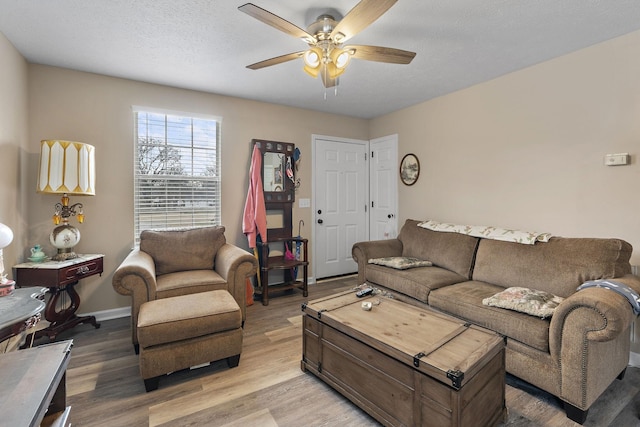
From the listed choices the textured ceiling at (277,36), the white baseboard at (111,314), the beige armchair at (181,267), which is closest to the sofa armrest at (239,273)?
the beige armchair at (181,267)

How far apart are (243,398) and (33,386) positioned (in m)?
1.13

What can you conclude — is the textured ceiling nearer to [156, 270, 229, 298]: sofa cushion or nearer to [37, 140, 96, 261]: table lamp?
[37, 140, 96, 261]: table lamp

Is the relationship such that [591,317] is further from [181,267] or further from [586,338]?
[181,267]

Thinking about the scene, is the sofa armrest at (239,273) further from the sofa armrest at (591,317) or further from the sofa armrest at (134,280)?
the sofa armrest at (591,317)

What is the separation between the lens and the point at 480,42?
7.80 ft

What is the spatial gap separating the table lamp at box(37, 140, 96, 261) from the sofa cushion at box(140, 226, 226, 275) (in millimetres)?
596

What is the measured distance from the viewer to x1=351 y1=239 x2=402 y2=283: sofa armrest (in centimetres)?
339

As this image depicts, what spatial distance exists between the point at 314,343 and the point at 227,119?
2.85 m

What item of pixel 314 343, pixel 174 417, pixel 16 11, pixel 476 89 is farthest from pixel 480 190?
pixel 16 11

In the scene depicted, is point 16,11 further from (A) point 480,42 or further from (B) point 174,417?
(A) point 480,42

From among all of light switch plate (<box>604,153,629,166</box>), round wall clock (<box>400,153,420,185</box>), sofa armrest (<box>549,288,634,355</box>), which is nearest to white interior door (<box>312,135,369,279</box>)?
round wall clock (<box>400,153,420,185</box>)

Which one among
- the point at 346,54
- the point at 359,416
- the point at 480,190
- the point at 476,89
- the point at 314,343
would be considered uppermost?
the point at 476,89

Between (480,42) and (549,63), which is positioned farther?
(549,63)

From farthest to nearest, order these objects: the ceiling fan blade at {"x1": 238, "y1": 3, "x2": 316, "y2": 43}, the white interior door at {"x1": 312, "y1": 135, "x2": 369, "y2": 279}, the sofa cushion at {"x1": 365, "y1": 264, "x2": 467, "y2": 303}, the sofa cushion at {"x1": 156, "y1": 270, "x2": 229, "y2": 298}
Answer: the white interior door at {"x1": 312, "y1": 135, "x2": 369, "y2": 279} → the sofa cushion at {"x1": 365, "y1": 264, "x2": 467, "y2": 303} → the sofa cushion at {"x1": 156, "y1": 270, "x2": 229, "y2": 298} → the ceiling fan blade at {"x1": 238, "y1": 3, "x2": 316, "y2": 43}
